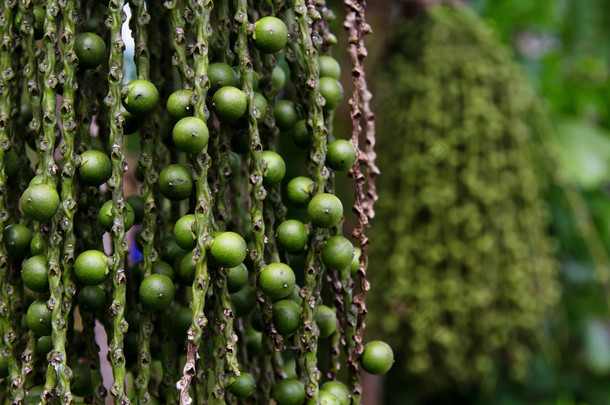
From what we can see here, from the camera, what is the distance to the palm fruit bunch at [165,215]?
68 cm

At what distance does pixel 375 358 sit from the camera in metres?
0.76

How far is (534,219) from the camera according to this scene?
1.78m

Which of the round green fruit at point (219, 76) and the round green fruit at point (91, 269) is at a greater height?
the round green fruit at point (219, 76)

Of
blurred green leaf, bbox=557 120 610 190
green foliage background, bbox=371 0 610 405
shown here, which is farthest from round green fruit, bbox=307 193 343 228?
blurred green leaf, bbox=557 120 610 190

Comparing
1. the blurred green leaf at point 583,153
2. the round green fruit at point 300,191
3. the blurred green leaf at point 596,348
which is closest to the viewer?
the round green fruit at point 300,191

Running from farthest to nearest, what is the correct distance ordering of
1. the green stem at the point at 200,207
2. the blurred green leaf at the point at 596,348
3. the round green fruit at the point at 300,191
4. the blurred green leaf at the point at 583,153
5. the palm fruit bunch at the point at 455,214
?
1. the blurred green leaf at the point at 596,348
2. the blurred green leaf at the point at 583,153
3. the palm fruit bunch at the point at 455,214
4. the round green fruit at the point at 300,191
5. the green stem at the point at 200,207

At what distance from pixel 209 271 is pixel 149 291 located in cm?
6

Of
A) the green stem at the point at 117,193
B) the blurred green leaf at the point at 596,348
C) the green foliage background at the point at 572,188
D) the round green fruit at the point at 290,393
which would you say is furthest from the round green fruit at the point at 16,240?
the blurred green leaf at the point at 596,348

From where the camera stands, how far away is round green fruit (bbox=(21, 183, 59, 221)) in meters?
0.66

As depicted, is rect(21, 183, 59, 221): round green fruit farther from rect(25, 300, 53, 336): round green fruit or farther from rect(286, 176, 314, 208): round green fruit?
rect(286, 176, 314, 208): round green fruit

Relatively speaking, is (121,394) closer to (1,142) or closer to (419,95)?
(1,142)

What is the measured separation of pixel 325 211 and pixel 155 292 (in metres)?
0.19

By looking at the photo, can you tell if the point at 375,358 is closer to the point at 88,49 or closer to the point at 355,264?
the point at 355,264

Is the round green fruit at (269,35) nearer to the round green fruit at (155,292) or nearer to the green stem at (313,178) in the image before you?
the green stem at (313,178)
